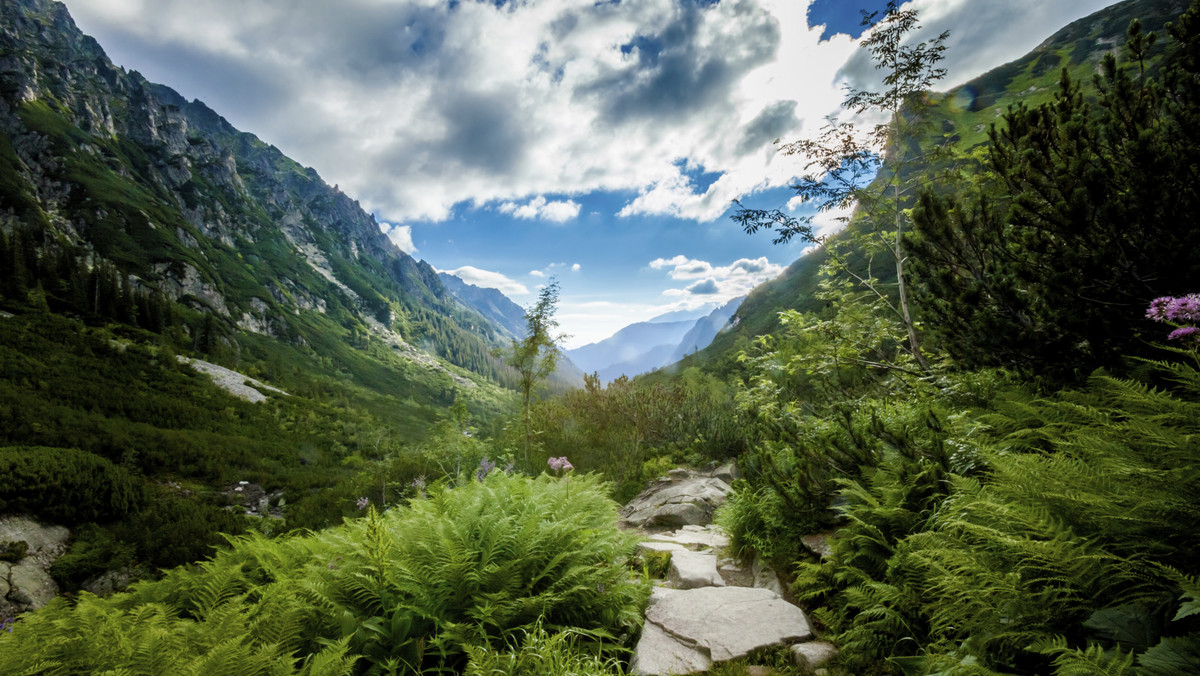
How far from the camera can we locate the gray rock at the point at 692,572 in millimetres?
4016

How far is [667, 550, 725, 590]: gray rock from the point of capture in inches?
158

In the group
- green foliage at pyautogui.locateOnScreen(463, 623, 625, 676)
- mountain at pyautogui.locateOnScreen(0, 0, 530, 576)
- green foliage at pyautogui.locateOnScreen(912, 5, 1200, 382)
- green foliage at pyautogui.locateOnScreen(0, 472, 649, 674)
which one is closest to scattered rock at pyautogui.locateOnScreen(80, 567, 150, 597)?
mountain at pyautogui.locateOnScreen(0, 0, 530, 576)

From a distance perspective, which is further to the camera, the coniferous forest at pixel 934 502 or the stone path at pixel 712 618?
the stone path at pixel 712 618

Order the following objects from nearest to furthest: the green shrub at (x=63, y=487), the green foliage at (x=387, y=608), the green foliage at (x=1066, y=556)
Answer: the green foliage at (x=1066, y=556)
the green foliage at (x=387, y=608)
the green shrub at (x=63, y=487)

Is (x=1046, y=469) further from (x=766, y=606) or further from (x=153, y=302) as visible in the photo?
(x=153, y=302)

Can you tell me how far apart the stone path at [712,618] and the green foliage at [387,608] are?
0.85ft

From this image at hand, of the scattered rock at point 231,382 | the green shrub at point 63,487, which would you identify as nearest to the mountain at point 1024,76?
the scattered rock at point 231,382

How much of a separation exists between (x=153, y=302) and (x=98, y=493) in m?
43.6

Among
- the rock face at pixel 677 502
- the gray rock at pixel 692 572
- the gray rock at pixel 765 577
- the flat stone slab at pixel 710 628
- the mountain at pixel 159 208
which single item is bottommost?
the rock face at pixel 677 502

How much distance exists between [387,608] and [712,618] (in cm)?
236

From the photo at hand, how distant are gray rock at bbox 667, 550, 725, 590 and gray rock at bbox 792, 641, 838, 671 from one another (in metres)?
1.35

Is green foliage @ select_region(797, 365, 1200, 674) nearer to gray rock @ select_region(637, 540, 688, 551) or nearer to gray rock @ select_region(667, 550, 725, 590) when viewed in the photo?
gray rock @ select_region(667, 550, 725, 590)

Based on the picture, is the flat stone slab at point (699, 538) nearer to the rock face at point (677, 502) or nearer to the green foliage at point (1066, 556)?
the rock face at point (677, 502)

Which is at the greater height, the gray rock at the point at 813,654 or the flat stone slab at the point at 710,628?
the flat stone slab at the point at 710,628
